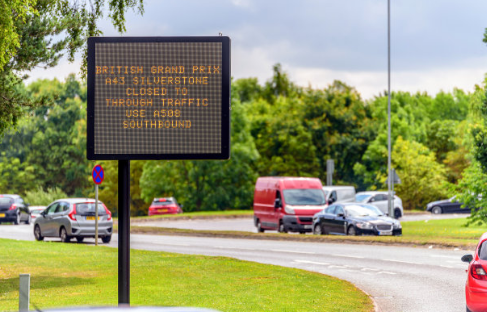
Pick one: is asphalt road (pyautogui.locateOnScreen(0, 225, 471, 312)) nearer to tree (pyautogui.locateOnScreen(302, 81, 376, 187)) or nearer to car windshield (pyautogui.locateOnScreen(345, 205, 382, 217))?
car windshield (pyautogui.locateOnScreen(345, 205, 382, 217))

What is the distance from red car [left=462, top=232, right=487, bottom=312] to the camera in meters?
11.3

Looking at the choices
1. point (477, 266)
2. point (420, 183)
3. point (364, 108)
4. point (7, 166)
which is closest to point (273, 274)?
point (477, 266)

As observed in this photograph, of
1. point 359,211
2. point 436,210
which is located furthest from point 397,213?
point 359,211

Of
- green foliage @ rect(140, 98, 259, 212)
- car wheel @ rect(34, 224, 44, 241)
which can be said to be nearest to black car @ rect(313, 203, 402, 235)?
car wheel @ rect(34, 224, 44, 241)

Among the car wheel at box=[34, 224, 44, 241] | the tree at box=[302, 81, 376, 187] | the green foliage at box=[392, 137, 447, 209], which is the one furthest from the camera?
the tree at box=[302, 81, 376, 187]

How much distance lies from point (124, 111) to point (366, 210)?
70.6ft

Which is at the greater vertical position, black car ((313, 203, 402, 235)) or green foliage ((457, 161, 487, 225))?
green foliage ((457, 161, 487, 225))

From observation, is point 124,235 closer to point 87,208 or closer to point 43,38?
point 43,38

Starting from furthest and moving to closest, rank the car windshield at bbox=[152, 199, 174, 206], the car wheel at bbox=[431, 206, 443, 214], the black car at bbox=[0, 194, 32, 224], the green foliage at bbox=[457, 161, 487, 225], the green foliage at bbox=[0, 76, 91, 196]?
1. the green foliage at bbox=[0, 76, 91, 196]
2. the car wheel at bbox=[431, 206, 443, 214]
3. the car windshield at bbox=[152, 199, 174, 206]
4. the black car at bbox=[0, 194, 32, 224]
5. the green foliage at bbox=[457, 161, 487, 225]

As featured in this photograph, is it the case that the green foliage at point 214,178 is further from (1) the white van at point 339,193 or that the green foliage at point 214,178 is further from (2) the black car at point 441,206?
(1) the white van at point 339,193

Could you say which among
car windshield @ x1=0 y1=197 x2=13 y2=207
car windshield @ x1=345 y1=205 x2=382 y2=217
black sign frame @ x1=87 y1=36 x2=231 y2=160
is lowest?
car windshield @ x1=0 y1=197 x2=13 y2=207

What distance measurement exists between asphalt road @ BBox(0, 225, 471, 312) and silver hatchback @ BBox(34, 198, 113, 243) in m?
0.85

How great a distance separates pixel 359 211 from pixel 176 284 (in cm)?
1609

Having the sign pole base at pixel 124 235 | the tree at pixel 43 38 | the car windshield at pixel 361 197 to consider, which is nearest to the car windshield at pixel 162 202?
the car windshield at pixel 361 197
